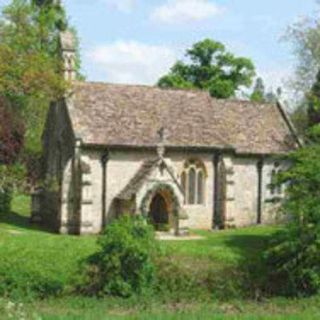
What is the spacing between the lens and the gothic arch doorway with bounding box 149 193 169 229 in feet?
141

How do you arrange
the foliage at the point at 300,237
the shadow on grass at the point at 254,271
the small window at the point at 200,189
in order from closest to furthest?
the foliage at the point at 300,237 < the shadow on grass at the point at 254,271 < the small window at the point at 200,189

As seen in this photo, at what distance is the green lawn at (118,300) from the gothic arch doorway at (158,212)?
19.3 ft

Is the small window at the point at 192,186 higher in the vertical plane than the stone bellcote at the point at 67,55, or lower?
lower

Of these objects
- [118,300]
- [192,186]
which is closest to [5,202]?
[192,186]

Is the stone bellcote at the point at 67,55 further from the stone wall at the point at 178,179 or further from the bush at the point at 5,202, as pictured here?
the bush at the point at 5,202

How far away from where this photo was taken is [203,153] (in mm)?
44594

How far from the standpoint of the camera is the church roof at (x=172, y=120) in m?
41.9

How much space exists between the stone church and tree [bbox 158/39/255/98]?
29555mm

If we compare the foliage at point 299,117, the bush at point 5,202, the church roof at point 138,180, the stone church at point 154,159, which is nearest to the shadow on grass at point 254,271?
the stone church at point 154,159

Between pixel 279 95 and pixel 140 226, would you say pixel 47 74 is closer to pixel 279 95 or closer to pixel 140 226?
pixel 140 226

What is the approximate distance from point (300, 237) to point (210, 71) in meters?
51.4

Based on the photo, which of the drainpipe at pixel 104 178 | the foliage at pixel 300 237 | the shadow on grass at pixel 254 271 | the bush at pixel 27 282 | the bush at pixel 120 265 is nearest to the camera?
the bush at pixel 27 282

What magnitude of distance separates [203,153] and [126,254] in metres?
18.1

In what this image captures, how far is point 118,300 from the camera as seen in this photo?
26.1m
